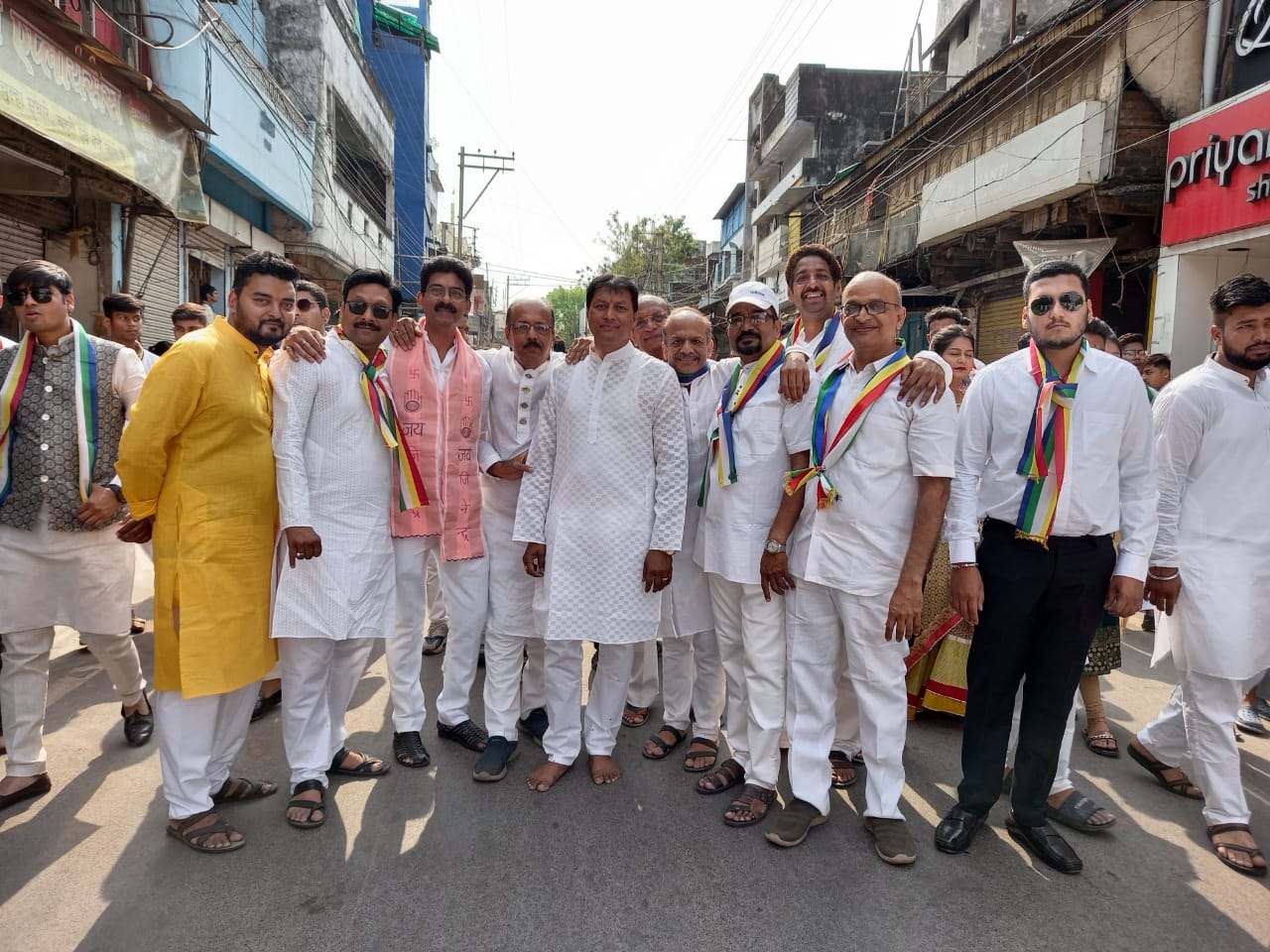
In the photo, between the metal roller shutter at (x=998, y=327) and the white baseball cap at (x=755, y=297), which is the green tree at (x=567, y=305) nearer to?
the metal roller shutter at (x=998, y=327)

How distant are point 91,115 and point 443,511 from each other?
529cm

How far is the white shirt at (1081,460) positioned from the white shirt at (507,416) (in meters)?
1.87

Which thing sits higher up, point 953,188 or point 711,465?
point 953,188

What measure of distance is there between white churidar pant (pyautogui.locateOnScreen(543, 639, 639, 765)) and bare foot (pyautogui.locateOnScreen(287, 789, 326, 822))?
0.94 m

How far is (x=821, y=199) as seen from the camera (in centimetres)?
2019

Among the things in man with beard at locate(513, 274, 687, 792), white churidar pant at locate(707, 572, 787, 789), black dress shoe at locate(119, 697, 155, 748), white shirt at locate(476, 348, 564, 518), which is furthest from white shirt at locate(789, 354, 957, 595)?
black dress shoe at locate(119, 697, 155, 748)

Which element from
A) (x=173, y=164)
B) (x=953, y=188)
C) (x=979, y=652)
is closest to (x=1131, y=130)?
(x=953, y=188)

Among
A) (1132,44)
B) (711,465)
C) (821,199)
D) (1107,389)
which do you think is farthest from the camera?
(821,199)

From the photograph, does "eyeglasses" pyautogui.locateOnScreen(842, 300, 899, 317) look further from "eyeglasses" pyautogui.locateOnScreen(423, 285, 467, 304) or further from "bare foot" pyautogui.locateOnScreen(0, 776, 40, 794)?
"bare foot" pyautogui.locateOnScreen(0, 776, 40, 794)

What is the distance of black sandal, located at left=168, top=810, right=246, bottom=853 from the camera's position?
9.07 ft

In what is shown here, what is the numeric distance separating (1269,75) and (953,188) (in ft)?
16.0

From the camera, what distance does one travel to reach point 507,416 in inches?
150

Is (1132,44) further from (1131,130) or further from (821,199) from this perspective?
(821,199)

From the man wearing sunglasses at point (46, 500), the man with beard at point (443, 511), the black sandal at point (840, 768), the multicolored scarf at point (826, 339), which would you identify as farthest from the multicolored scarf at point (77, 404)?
the black sandal at point (840, 768)
